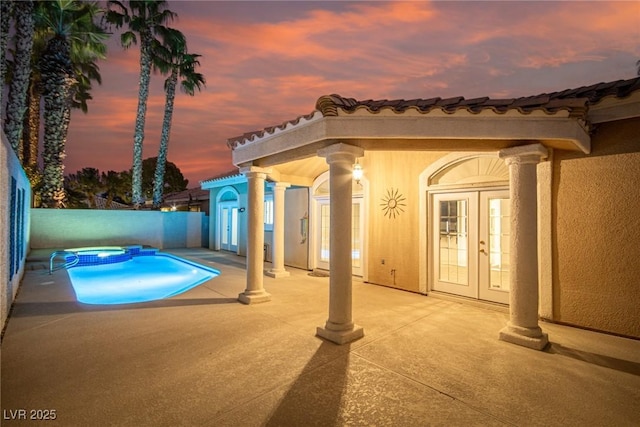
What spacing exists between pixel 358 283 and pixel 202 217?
1304 centimetres

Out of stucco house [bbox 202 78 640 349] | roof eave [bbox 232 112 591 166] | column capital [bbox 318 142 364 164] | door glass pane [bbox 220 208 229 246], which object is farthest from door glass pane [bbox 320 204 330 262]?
door glass pane [bbox 220 208 229 246]

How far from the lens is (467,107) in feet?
14.3

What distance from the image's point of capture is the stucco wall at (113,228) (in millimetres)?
14148

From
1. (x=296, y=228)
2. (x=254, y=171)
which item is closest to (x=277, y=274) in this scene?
(x=296, y=228)

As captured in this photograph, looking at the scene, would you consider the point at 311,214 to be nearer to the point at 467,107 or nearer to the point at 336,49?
the point at 336,49

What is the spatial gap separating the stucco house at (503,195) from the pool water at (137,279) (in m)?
3.67

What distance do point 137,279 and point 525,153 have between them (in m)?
11.4

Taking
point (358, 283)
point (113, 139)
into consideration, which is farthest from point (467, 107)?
point (113, 139)

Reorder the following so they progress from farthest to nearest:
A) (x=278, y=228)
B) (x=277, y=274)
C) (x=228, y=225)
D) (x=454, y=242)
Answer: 1. (x=228, y=225)
2. (x=277, y=274)
3. (x=278, y=228)
4. (x=454, y=242)

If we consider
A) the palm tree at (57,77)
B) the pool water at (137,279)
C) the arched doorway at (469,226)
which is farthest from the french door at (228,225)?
the arched doorway at (469,226)

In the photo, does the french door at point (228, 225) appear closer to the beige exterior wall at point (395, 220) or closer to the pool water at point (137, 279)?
the pool water at point (137, 279)

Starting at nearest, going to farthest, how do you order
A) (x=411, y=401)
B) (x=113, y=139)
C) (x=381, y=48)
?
(x=411, y=401), (x=381, y=48), (x=113, y=139)

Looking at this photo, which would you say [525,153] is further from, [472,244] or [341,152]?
[341,152]

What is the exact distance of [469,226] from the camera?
6586 mm
